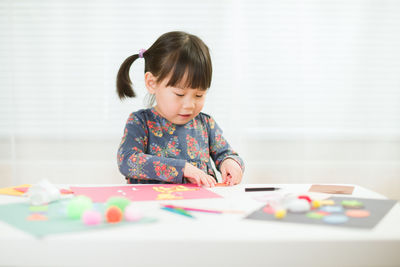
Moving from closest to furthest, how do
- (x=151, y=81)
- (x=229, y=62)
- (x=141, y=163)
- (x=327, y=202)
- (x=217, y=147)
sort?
(x=327, y=202)
(x=141, y=163)
(x=151, y=81)
(x=217, y=147)
(x=229, y=62)

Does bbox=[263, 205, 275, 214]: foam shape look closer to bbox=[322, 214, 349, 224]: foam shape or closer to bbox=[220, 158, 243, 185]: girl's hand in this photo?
bbox=[322, 214, 349, 224]: foam shape

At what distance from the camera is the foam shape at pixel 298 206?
29.4 inches

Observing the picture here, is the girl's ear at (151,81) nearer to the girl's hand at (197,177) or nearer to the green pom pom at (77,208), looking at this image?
the girl's hand at (197,177)

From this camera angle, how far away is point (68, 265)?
609mm

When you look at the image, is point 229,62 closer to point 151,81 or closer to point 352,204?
point 151,81

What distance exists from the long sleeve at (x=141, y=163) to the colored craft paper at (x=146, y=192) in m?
0.12

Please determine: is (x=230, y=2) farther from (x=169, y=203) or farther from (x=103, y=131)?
(x=169, y=203)

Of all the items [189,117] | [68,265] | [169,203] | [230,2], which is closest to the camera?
[68,265]

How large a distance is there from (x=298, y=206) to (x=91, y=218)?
1.07 ft

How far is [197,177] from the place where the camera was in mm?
1099

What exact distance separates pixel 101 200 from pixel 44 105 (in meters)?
1.41

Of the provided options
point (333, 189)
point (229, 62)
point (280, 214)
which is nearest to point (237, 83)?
point (229, 62)

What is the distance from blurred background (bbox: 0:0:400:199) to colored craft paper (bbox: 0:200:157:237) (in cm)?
134

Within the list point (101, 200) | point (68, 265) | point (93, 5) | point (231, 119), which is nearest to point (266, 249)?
point (68, 265)
